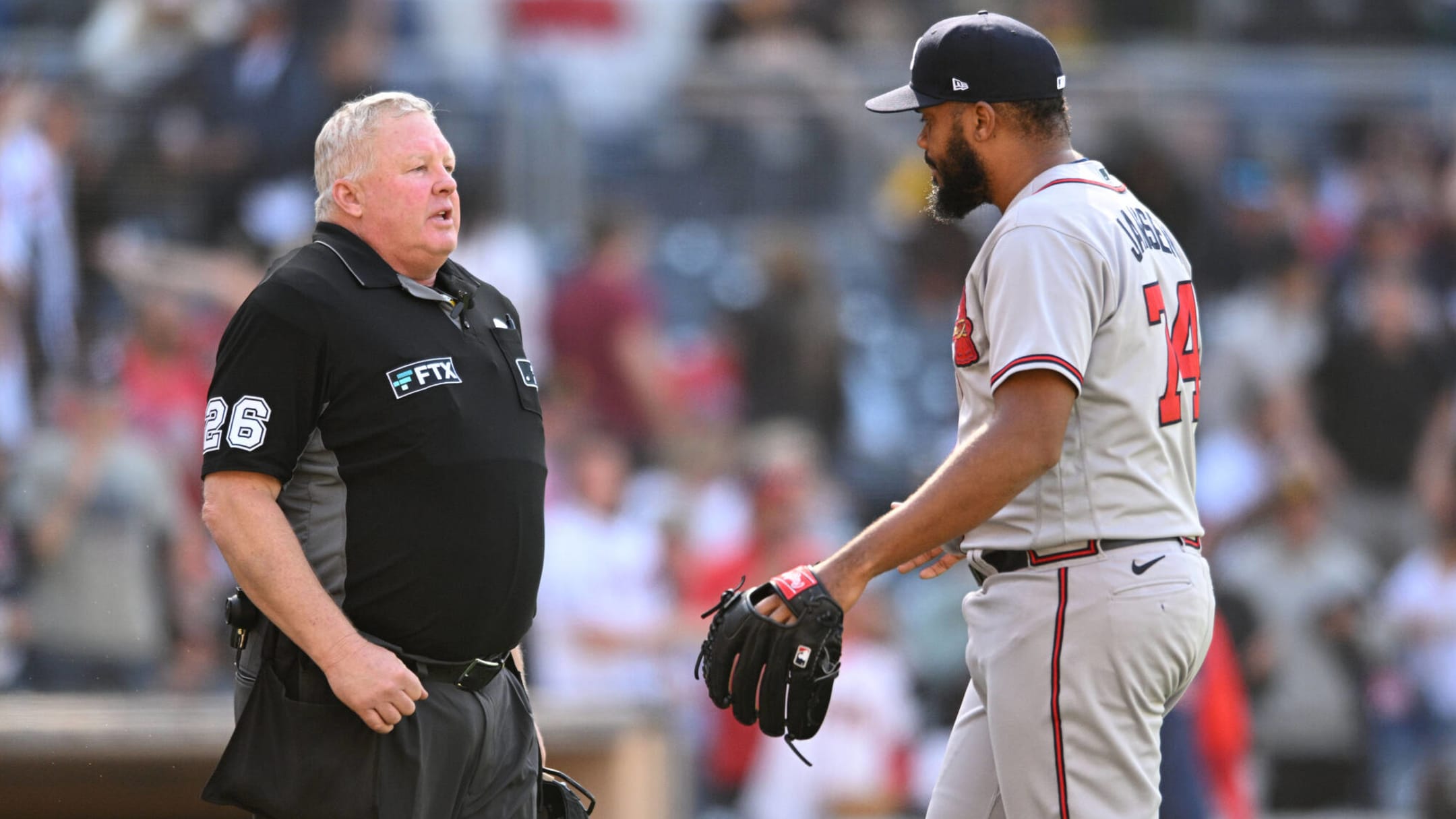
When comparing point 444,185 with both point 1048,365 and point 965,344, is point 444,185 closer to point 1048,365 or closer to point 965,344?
point 965,344

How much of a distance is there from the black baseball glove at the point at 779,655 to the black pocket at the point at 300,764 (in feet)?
2.38

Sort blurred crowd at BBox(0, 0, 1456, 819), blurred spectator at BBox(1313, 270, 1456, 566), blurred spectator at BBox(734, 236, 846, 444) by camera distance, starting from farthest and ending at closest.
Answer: blurred spectator at BBox(1313, 270, 1456, 566) → blurred spectator at BBox(734, 236, 846, 444) → blurred crowd at BBox(0, 0, 1456, 819)

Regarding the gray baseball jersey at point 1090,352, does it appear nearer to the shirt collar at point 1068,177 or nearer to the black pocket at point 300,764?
the shirt collar at point 1068,177

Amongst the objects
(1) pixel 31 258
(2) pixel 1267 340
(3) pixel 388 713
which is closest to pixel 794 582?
(3) pixel 388 713

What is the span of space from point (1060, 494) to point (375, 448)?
139cm

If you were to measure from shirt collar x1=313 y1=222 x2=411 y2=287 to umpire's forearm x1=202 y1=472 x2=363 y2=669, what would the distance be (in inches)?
19.1

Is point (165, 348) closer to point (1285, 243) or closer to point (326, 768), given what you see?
point (326, 768)

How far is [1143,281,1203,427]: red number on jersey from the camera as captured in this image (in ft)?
11.7

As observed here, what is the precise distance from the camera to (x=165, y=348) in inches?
333

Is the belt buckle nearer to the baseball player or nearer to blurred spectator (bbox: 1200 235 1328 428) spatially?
the baseball player

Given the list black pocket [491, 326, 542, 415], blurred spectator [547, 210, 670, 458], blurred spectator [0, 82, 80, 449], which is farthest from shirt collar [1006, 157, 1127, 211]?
blurred spectator [0, 82, 80, 449]

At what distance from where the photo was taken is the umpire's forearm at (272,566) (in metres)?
3.38

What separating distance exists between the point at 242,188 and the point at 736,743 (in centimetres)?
391

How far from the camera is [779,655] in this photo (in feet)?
11.5
